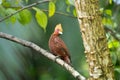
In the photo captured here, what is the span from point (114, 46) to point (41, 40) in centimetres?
53

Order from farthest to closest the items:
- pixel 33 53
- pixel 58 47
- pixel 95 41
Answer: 1. pixel 33 53
2. pixel 58 47
3. pixel 95 41

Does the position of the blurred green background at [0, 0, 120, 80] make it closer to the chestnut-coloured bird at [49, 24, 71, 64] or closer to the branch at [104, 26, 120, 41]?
the branch at [104, 26, 120, 41]

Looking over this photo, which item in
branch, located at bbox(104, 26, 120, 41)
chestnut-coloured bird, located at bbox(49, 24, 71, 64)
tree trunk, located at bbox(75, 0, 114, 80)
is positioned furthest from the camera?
branch, located at bbox(104, 26, 120, 41)

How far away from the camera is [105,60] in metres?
1.07

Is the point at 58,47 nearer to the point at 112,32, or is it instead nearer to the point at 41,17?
the point at 41,17

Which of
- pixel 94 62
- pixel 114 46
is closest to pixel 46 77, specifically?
pixel 114 46

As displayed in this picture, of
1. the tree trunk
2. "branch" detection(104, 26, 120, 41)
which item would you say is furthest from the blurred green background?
the tree trunk

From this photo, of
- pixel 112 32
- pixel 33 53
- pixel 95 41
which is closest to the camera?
pixel 95 41

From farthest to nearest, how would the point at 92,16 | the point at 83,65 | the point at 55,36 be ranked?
1. the point at 83,65
2. the point at 55,36
3. the point at 92,16

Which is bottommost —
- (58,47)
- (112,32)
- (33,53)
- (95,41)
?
(33,53)

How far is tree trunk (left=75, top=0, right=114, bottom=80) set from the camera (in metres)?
1.06

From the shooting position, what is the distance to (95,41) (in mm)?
1061

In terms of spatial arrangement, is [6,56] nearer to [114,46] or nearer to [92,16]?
[114,46]

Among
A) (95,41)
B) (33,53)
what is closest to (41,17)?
(95,41)
